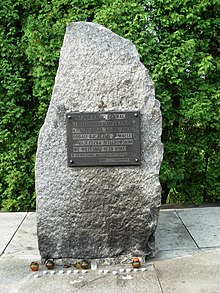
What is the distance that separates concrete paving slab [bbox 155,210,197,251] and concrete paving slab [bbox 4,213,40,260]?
49.9 inches

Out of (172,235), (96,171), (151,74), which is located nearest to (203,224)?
(172,235)

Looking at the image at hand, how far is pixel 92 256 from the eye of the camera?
377 centimetres

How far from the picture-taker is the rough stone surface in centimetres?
364

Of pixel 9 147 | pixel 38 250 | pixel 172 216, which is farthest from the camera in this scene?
pixel 9 147

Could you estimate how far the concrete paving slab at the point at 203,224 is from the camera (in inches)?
167

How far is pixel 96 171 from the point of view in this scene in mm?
3693

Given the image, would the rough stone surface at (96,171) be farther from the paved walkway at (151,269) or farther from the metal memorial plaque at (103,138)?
the paved walkway at (151,269)

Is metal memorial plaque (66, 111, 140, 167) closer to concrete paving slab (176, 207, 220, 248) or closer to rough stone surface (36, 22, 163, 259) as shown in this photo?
rough stone surface (36, 22, 163, 259)

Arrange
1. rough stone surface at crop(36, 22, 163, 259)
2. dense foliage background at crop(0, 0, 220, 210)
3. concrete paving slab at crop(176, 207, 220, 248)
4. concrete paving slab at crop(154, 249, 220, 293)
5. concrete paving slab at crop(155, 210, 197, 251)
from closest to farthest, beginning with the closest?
concrete paving slab at crop(154, 249, 220, 293) → rough stone surface at crop(36, 22, 163, 259) → concrete paving slab at crop(155, 210, 197, 251) → concrete paving slab at crop(176, 207, 220, 248) → dense foliage background at crop(0, 0, 220, 210)

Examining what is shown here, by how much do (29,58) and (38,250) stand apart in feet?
8.43

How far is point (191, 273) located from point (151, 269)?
351 mm

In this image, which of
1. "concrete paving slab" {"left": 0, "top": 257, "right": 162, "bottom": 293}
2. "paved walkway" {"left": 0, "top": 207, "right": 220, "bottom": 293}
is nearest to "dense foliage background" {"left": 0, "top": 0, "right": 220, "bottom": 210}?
"paved walkway" {"left": 0, "top": 207, "right": 220, "bottom": 293}

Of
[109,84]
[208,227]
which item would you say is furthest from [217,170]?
[109,84]

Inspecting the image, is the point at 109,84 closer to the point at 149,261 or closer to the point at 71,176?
the point at 71,176
